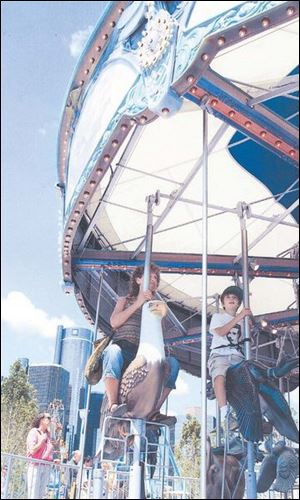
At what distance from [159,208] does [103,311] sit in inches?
87.0

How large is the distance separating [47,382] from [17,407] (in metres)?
2.67

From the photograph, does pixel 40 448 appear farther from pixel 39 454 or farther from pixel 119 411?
pixel 119 411

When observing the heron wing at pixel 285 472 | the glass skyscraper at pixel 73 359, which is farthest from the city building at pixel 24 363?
the heron wing at pixel 285 472

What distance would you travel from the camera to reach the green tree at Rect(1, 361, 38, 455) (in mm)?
4143

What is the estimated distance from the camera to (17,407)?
5.23 meters

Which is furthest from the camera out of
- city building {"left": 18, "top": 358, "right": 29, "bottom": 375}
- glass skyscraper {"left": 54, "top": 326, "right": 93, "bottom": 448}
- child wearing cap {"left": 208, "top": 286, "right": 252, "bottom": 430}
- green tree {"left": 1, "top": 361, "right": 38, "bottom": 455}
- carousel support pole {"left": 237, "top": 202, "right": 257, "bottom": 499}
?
city building {"left": 18, "top": 358, "right": 29, "bottom": 375}

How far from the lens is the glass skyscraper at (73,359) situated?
6.11 meters

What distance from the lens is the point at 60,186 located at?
20.8 feet

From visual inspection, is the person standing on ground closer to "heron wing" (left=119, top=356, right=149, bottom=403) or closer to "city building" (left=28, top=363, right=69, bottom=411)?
"heron wing" (left=119, top=356, right=149, bottom=403)

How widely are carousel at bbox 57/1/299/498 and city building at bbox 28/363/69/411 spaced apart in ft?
3.44

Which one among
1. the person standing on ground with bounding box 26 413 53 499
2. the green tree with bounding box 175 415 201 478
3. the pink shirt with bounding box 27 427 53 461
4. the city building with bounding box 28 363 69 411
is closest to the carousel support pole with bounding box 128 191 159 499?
the person standing on ground with bounding box 26 413 53 499

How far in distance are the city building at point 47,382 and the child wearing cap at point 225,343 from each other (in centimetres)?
353

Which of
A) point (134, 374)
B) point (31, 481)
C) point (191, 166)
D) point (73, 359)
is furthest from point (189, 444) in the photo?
point (191, 166)

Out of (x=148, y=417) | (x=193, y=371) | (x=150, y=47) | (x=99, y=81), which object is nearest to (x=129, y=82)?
(x=150, y=47)
